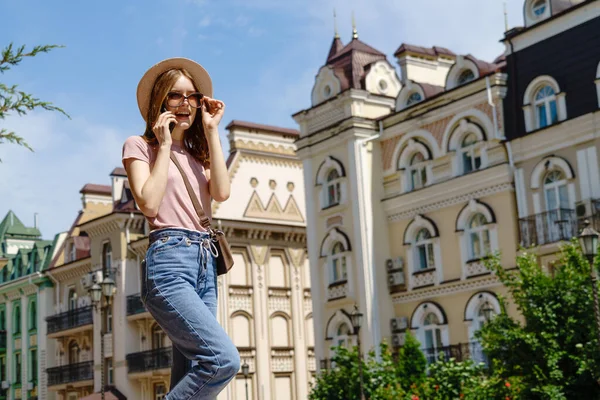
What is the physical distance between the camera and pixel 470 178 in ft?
105

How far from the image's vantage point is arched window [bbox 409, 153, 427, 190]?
111 feet

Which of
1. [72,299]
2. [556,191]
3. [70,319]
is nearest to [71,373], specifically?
[70,319]

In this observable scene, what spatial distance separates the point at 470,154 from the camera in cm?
3234

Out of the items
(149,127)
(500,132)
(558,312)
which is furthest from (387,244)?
(149,127)

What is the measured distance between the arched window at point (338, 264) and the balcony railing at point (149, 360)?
1107 centimetres

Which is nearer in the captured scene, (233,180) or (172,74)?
(172,74)

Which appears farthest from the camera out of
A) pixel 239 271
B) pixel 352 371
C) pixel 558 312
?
pixel 239 271

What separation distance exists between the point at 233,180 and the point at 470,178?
1526cm

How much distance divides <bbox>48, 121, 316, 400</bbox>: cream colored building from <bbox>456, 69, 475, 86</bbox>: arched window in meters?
13.8

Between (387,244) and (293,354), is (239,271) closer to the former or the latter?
(293,354)

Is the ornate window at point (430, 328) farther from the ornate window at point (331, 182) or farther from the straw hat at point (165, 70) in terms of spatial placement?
the straw hat at point (165, 70)

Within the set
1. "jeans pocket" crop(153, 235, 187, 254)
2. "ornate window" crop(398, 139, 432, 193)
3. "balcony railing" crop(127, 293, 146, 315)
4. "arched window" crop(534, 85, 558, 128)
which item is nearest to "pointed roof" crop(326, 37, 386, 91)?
"ornate window" crop(398, 139, 432, 193)

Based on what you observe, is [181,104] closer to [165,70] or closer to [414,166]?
[165,70]

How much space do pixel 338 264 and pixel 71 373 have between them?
20414mm
